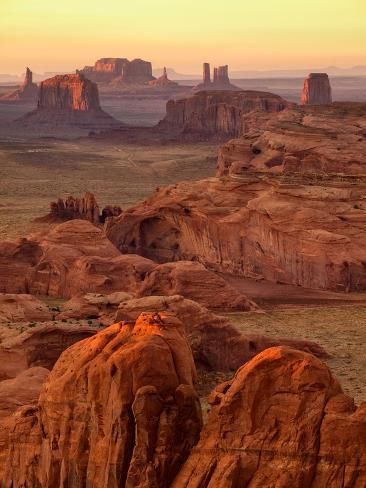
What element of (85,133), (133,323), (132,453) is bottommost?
(85,133)

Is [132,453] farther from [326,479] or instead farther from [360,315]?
[360,315]

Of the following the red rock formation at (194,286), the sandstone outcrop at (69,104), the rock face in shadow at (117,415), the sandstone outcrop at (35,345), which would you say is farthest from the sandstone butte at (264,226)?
the sandstone outcrop at (69,104)

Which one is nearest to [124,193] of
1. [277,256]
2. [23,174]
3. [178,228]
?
[23,174]

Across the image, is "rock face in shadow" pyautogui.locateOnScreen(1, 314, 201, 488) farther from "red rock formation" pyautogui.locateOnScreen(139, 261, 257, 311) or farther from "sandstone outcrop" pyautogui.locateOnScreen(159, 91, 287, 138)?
"sandstone outcrop" pyautogui.locateOnScreen(159, 91, 287, 138)

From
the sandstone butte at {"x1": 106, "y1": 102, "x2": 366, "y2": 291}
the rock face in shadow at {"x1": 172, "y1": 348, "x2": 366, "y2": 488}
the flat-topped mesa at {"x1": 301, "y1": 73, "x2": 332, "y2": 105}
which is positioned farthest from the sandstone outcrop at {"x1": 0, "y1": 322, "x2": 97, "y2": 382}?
the flat-topped mesa at {"x1": 301, "y1": 73, "x2": 332, "y2": 105}

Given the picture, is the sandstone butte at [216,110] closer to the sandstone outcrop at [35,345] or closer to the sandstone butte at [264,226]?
the sandstone butte at [264,226]
